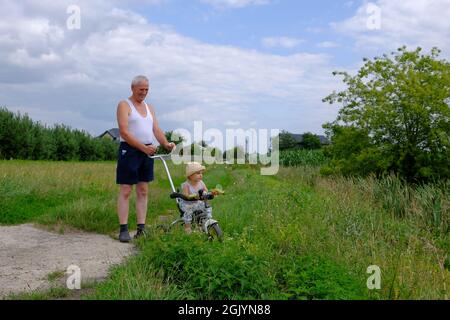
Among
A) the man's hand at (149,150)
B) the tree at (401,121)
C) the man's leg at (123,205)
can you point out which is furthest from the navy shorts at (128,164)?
the tree at (401,121)

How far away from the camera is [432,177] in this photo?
619 inches

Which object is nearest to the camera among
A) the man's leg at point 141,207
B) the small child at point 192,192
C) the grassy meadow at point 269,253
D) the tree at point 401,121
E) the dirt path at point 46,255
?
the grassy meadow at point 269,253

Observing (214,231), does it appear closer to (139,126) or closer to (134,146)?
(134,146)

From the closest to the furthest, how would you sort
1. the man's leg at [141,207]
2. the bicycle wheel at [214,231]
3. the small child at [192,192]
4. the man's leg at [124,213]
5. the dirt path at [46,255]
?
the dirt path at [46,255], the bicycle wheel at [214,231], the small child at [192,192], the man's leg at [124,213], the man's leg at [141,207]

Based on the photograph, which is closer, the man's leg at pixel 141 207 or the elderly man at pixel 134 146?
the elderly man at pixel 134 146

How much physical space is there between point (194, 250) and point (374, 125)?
43.2ft

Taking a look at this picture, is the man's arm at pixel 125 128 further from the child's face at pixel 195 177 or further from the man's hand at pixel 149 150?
the child's face at pixel 195 177

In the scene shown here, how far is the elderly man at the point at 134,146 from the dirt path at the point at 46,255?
487 mm

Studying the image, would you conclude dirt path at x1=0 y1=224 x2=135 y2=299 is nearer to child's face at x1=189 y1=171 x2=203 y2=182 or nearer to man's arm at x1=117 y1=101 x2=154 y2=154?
child's face at x1=189 y1=171 x2=203 y2=182

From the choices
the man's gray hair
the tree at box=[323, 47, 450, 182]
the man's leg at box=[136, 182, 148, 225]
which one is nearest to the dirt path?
the man's leg at box=[136, 182, 148, 225]

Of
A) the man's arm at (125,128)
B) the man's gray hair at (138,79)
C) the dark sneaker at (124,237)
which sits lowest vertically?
the dark sneaker at (124,237)

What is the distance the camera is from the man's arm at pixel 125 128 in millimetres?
6621
